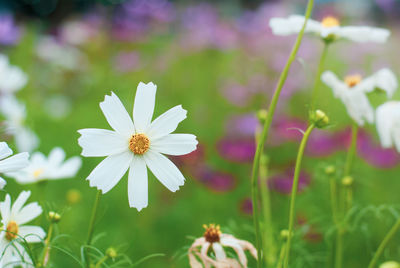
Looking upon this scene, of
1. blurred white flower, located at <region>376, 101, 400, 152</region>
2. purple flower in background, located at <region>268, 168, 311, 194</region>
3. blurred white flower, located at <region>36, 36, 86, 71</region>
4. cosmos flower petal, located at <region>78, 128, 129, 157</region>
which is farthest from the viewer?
blurred white flower, located at <region>36, 36, 86, 71</region>

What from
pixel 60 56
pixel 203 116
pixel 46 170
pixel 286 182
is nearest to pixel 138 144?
pixel 46 170

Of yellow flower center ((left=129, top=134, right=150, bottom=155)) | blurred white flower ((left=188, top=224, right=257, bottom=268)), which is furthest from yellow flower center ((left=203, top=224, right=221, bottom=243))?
yellow flower center ((left=129, top=134, right=150, bottom=155))

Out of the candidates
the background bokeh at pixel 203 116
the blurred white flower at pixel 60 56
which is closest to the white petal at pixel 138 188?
the background bokeh at pixel 203 116

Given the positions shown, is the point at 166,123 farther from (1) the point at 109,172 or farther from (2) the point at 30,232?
(2) the point at 30,232

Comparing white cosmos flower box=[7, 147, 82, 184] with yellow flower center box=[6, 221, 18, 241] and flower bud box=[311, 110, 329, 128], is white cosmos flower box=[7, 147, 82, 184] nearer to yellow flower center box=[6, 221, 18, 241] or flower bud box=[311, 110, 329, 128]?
yellow flower center box=[6, 221, 18, 241]

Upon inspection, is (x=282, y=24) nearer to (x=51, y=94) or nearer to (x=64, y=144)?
(x=64, y=144)

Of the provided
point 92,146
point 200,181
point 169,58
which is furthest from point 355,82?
point 169,58
